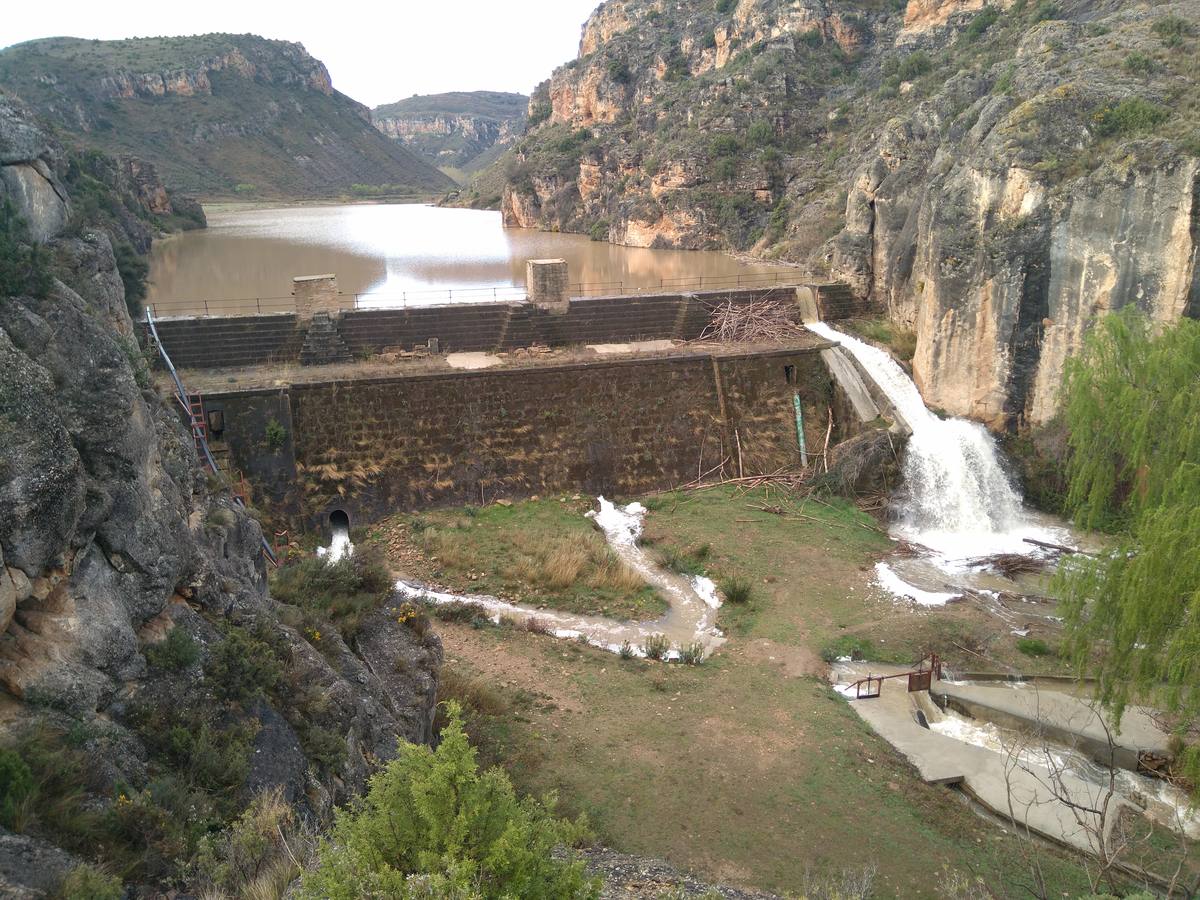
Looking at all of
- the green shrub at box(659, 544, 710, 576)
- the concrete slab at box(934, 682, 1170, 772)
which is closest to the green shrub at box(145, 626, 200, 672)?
the concrete slab at box(934, 682, 1170, 772)

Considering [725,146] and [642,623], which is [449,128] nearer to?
[725,146]

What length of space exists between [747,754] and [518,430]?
31.7 ft

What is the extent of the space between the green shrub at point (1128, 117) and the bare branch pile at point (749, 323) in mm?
7171

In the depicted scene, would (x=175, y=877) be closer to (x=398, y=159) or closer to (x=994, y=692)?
(x=994, y=692)

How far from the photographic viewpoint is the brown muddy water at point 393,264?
24.8 meters

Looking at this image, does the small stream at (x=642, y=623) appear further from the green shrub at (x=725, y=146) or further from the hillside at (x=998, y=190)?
the green shrub at (x=725, y=146)

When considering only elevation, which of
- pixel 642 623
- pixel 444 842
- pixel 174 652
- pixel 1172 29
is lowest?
pixel 642 623

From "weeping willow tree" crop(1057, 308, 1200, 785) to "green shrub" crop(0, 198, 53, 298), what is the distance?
9418 millimetres

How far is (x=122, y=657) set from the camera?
18.9 ft

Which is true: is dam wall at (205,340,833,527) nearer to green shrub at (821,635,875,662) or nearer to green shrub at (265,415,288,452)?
green shrub at (265,415,288,452)

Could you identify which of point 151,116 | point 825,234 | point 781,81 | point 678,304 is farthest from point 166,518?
point 151,116

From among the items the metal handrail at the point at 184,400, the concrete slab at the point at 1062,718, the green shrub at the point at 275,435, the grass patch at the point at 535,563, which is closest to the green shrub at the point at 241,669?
the grass patch at the point at 535,563

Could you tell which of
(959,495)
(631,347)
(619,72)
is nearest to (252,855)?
(959,495)

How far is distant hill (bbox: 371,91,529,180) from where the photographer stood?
166875 millimetres
